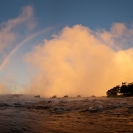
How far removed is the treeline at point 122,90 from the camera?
124ft

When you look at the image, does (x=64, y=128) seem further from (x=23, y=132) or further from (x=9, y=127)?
(x=9, y=127)

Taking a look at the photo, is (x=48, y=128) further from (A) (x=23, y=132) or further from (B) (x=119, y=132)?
(B) (x=119, y=132)

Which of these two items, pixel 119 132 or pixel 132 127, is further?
pixel 132 127

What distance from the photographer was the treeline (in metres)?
37.7

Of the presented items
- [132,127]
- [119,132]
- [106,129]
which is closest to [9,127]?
[106,129]

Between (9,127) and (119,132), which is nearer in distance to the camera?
(119,132)

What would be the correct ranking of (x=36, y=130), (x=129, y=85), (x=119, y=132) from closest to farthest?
(x=119, y=132) → (x=36, y=130) → (x=129, y=85)

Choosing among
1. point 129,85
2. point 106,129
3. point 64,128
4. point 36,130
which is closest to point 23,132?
point 36,130

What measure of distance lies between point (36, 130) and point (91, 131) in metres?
2.52

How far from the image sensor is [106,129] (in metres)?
7.76

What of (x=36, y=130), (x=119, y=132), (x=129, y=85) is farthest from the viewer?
(x=129, y=85)

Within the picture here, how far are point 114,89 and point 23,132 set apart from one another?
116 ft

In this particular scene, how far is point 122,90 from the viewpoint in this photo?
38.6m

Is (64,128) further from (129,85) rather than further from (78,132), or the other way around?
(129,85)
